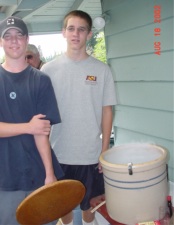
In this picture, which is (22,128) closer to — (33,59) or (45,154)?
(45,154)

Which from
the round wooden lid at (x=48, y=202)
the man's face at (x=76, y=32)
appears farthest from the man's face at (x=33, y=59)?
the round wooden lid at (x=48, y=202)

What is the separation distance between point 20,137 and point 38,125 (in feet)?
0.49

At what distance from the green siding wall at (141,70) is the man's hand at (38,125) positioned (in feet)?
3.43

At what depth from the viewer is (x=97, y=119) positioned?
6.39 feet

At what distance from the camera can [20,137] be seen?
1.47m

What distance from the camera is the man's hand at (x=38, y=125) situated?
1392 millimetres

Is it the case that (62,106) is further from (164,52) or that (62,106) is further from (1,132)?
(164,52)

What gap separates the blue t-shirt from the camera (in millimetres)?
1439

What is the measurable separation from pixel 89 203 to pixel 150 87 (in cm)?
105

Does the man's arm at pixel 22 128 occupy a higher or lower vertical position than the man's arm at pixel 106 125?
higher

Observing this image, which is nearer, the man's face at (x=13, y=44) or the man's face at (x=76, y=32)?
the man's face at (x=13, y=44)

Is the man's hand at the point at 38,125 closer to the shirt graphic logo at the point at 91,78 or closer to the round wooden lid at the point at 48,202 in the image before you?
the round wooden lid at the point at 48,202

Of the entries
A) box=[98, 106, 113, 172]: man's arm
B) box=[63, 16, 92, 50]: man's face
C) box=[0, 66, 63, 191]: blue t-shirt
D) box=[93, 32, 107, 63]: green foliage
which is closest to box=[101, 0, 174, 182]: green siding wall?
box=[98, 106, 113, 172]: man's arm

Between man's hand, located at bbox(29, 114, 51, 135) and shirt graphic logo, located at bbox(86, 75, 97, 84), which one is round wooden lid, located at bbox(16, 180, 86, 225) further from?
shirt graphic logo, located at bbox(86, 75, 97, 84)
